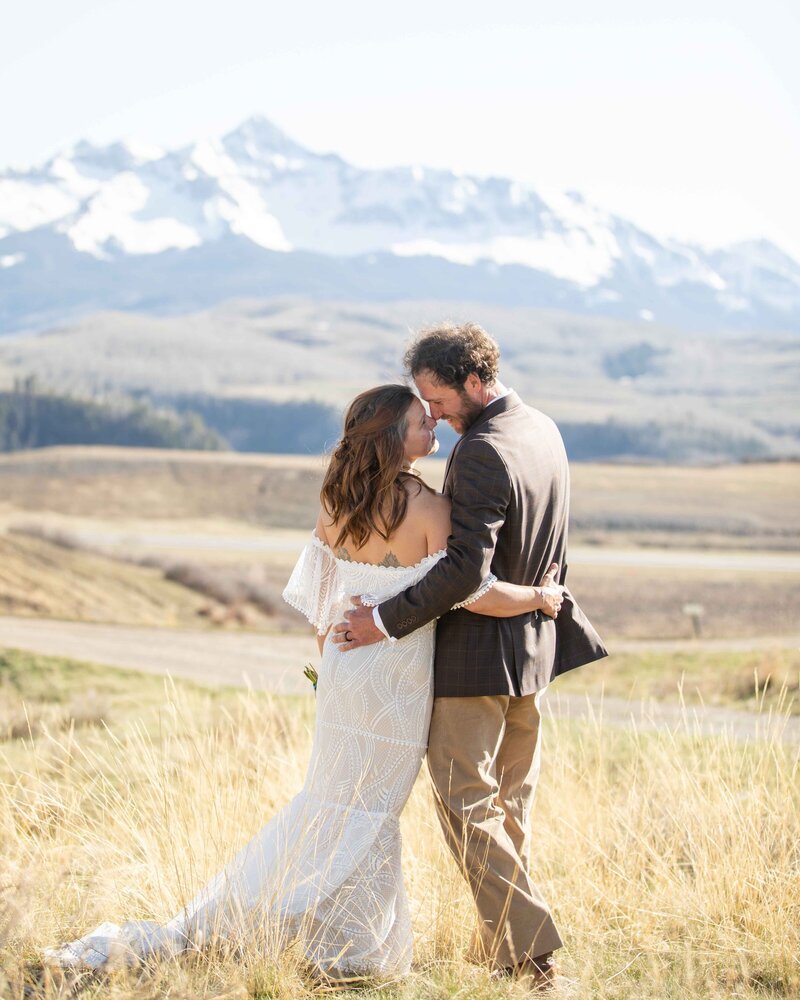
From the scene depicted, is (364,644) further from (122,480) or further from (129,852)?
(122,480)

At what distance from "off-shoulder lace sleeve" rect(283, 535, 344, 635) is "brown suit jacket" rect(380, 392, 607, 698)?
41 cm

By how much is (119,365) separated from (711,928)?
582ft

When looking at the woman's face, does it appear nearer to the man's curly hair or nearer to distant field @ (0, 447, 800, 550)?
the man's curly hair

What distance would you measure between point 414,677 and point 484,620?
29cm

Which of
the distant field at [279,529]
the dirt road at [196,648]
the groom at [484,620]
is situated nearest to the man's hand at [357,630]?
the groom at [484,620]

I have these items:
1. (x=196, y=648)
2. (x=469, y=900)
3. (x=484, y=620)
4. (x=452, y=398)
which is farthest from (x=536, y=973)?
(x=196, y=648)

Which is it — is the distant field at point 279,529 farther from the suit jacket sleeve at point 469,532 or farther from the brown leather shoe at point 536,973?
the suit jacket sleeve at point 469,532

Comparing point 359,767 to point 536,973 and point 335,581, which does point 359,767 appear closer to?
point 335,581

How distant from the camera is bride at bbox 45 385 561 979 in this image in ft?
12.1

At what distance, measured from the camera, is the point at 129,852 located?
190 inches

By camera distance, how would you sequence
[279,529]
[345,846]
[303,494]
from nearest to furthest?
[345,846], [279,529], [303,494]

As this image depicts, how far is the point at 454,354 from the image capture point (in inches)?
142

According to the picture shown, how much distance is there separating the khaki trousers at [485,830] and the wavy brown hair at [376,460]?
0.63m

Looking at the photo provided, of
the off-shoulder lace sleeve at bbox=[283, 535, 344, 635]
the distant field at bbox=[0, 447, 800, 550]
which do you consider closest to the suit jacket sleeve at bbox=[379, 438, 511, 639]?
the off-shoulder lace sleeve at bbox=[283, 535, 344, 635]
